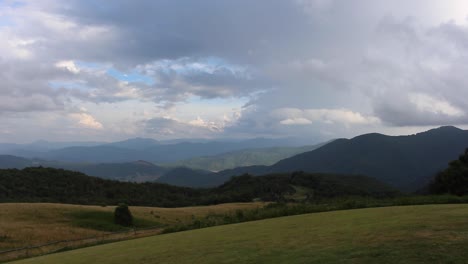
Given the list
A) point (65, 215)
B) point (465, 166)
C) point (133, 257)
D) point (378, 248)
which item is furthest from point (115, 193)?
point (378, 248)

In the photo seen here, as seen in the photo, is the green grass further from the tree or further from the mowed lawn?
the tree

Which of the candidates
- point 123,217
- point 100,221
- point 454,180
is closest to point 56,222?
point 100,221

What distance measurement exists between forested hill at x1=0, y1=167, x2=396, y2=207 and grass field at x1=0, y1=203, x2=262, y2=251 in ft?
143

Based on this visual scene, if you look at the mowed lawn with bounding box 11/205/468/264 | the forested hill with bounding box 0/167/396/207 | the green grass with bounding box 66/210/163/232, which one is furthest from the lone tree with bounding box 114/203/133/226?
the forested hill with bounding box 0/167/396/207

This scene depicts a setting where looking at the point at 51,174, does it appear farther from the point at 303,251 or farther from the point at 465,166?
the point at 303,251

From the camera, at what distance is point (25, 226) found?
4684 cm

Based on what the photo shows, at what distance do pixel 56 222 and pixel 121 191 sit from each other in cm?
7626

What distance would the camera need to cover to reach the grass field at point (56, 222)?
4112 centimetres

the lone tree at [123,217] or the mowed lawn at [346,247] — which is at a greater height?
the mowed lawn at [346,247]

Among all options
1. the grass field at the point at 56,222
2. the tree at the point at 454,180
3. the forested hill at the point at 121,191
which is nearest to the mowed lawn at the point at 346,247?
the grass field at the point at 56,222

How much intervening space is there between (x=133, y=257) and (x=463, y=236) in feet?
38.6

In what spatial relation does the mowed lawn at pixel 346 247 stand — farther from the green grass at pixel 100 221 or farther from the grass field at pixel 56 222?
the green grass at pixel 100 221

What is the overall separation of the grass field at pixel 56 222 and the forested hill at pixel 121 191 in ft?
143

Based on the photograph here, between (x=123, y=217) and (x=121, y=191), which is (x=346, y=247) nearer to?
(x=123, y=217)
